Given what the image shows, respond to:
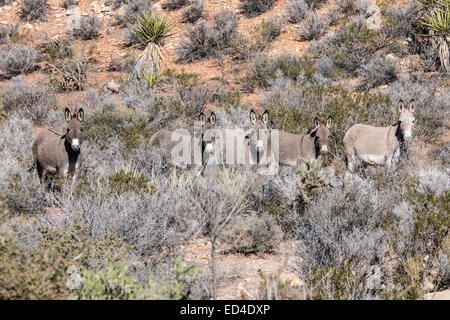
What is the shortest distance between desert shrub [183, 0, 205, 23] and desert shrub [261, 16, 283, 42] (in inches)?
146

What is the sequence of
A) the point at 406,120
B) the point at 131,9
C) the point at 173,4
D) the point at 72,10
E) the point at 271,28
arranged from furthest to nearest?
the point at 72,10, the point at 173,4, the point at 131,9, the point at 271,28, the point at 406,120

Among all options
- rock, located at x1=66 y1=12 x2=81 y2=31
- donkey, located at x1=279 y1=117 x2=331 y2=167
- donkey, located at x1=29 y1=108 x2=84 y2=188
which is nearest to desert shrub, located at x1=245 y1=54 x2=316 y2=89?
donkey, located at x1=279 y1=117 x2=331 y2=167

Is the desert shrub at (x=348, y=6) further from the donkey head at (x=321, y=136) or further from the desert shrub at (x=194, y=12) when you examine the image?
the donkey head at (x=321, y=136)

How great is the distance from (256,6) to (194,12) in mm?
3243

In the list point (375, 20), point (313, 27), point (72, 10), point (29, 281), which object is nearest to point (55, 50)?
point (72, 10)

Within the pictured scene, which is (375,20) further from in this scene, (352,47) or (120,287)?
(120,287)

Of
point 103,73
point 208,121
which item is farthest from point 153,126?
point 103,73

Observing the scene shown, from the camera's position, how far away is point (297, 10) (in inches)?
812

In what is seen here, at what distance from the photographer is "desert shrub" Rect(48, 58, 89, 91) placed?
16.6 m

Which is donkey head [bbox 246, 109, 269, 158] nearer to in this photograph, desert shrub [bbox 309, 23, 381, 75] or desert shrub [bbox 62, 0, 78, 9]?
desert shrub [bbox 309, 23, 381, 75]

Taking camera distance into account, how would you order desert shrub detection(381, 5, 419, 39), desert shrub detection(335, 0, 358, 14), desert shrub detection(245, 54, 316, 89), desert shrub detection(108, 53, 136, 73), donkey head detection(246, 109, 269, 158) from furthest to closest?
1. desert shrub detection(335, 0, 358, 14)
2. desert shrub detection(108, 53, 136, 73)
3. desert shrub detection(381, 5, 419, 39)
4. desert shrub detection(245, 54, 316, 89)
5. donkey head detection(246, 109, 269, 158)

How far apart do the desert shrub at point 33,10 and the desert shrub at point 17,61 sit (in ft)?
16.4

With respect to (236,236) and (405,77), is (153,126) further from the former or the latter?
(405,77)

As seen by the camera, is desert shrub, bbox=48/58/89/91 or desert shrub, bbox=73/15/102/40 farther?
desert shrub, bbox=73/15/102/40
